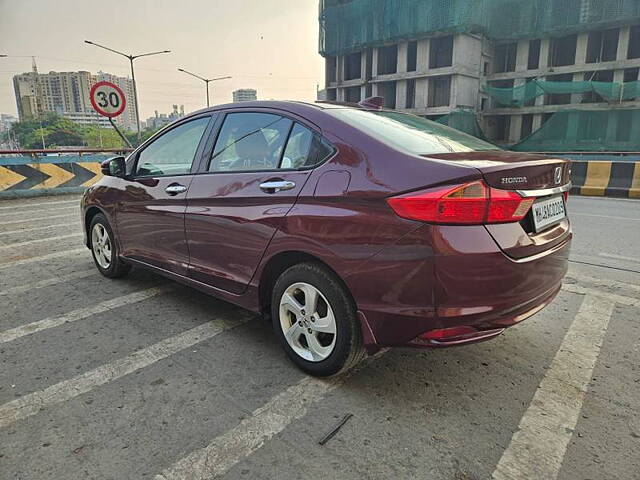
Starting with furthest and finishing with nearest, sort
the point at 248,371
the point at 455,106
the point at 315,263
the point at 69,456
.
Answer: the point at 455,106 < the point at 248,371 < the point at 315,263 < the point at 69,456

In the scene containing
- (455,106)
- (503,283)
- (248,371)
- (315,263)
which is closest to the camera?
(503,283)

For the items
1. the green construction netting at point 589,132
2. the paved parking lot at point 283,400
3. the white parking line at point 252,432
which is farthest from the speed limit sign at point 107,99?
the green construction netting at point 589,132

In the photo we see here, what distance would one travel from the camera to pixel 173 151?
12.3 feet

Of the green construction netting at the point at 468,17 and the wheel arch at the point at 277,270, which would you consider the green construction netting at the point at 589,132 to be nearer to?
the green construction netting at the point at 468,17

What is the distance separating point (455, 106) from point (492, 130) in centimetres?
528

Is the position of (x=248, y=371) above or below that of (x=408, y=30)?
below

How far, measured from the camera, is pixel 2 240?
6.33 meters

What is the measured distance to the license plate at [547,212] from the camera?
238cm

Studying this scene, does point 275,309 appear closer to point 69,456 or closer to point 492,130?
point 69,456

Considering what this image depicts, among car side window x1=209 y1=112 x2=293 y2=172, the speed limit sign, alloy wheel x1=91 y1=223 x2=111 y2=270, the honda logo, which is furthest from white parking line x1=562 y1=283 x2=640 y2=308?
the speed limit sign

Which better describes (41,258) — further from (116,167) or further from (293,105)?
(293,105)

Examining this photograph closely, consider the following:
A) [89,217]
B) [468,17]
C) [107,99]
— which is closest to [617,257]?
Result: [89,217]

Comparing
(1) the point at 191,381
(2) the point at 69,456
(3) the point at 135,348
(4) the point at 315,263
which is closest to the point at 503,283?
(4) the point at 315,263

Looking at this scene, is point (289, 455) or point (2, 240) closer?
point (289, 455)
